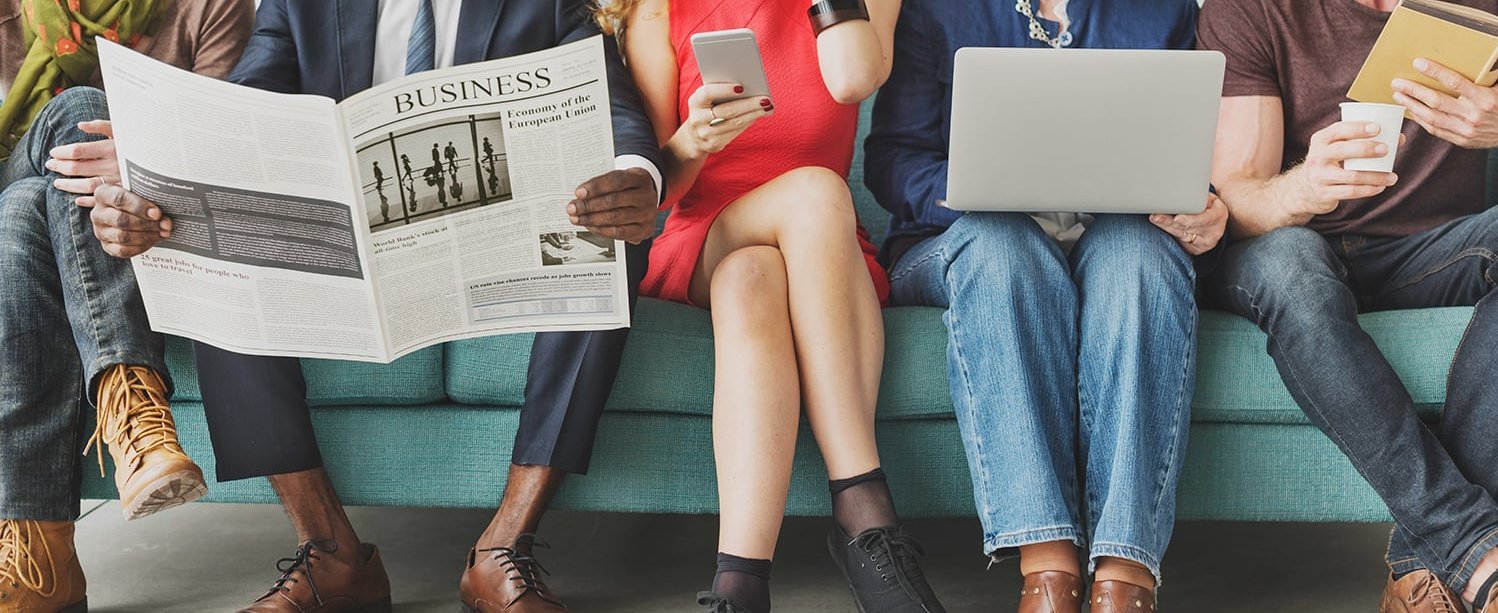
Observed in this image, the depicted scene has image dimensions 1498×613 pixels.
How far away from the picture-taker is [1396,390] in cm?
151

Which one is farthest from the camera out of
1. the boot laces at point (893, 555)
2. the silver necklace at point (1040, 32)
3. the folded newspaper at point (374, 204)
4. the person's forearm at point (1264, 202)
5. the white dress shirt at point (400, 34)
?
the silver necklace at point (1040, 32)

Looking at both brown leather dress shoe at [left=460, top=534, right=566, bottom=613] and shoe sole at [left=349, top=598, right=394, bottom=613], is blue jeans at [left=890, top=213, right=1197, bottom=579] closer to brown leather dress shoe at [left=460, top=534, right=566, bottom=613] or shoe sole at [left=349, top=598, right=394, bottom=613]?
brown leather dress shoe at [left=460, top=534, right=566, bottom=613]

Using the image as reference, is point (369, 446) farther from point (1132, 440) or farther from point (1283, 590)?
point (1283, 590)

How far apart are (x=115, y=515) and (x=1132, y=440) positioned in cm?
181

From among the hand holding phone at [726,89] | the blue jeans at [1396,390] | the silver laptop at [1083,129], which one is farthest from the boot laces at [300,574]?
the blue jeans at [1396,390]

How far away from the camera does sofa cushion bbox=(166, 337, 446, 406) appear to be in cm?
168

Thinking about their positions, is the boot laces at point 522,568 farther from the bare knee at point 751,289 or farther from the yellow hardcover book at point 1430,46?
the yellow hardcover book at point 1430,46

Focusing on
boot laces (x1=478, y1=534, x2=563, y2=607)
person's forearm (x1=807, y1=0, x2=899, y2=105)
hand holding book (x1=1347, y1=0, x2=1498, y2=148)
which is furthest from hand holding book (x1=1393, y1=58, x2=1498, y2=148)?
boot laces (x1=478, y1=534, x2=563, y2=607)

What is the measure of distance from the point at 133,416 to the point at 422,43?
639mm

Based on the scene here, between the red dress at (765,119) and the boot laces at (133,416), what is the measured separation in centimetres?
66

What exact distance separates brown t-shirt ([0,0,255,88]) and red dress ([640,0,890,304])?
0.76m

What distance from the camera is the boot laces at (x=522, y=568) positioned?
5.03 feet

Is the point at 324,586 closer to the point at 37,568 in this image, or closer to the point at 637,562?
the point at 37,568

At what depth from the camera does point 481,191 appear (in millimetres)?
1407
